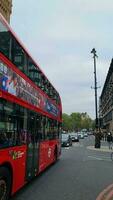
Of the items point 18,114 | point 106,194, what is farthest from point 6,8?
point 106,194

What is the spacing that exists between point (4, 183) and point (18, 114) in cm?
187

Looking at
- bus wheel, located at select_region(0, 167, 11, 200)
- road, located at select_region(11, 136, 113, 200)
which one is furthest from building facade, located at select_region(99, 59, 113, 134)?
bus wheel, located at select_region(0, 167, 11, 200)

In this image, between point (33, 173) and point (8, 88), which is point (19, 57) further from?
point (33, 173)

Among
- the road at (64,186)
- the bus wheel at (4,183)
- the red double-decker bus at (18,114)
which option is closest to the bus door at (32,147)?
the red double-decker bus at (18,114)

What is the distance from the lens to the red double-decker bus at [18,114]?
7.98m

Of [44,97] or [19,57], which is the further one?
[44,97]

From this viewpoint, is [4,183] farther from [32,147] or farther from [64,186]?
[64,186]

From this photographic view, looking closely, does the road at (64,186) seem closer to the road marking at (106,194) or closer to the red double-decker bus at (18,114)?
the road marking at (106,194)

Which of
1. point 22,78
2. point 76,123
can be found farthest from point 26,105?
point 76,123

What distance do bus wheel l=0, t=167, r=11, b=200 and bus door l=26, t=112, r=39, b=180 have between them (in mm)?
2083

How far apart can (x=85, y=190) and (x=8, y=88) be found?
4139 millimetres

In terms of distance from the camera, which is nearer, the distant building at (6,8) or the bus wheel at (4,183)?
the bus wheel at (4,183)

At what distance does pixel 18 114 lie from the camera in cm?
919

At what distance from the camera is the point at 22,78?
32.0 ft
